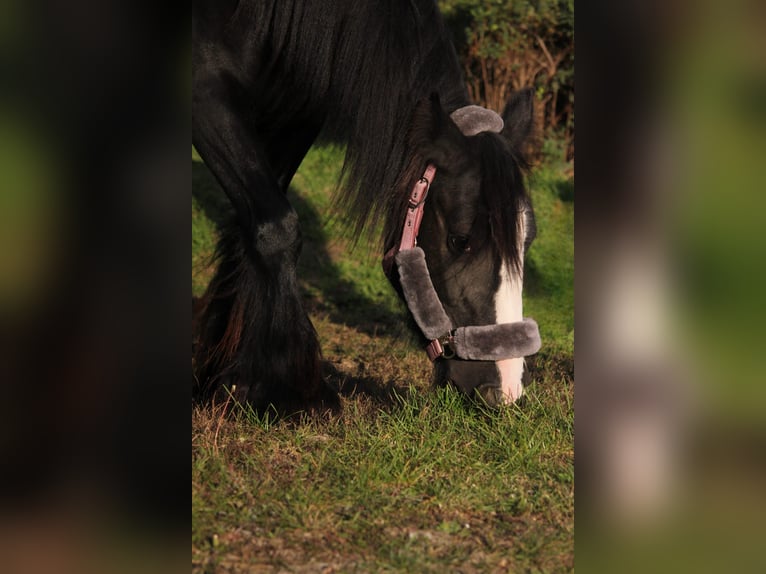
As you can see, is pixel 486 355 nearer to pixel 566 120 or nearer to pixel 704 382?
pixel 704 382

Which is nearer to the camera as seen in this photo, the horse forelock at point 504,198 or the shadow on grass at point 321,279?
the horse forelock at point 504,198

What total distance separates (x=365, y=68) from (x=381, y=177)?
0.40m

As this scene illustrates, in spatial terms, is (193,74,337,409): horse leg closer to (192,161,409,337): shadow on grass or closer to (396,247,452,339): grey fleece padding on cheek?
(396,247,452,339): grey fleece padding on cheek

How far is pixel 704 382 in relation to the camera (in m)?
1.43

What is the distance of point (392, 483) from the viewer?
271 centimetres

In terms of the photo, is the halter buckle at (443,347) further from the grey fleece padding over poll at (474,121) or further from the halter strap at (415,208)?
the grey fleece padding over poll at (474,121)

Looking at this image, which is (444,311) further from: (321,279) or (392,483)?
(321,279)

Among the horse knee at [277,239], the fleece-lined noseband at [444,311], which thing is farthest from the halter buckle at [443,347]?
the horse knee at [277,239]

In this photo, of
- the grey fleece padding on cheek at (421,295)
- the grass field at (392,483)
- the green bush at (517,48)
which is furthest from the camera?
the green bush at (517,48)

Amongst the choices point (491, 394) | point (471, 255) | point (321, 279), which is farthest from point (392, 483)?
point (321, 279)

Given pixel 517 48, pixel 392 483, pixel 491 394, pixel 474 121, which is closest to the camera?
pixel 392 483

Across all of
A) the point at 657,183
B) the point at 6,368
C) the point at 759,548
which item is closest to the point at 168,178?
the point at 6,368

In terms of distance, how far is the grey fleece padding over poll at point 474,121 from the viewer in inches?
124

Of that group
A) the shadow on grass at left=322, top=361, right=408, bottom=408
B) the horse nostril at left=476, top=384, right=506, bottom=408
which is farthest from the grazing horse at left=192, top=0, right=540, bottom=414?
the shadow on grass at left=322, top=361, right=408, bottom=408
